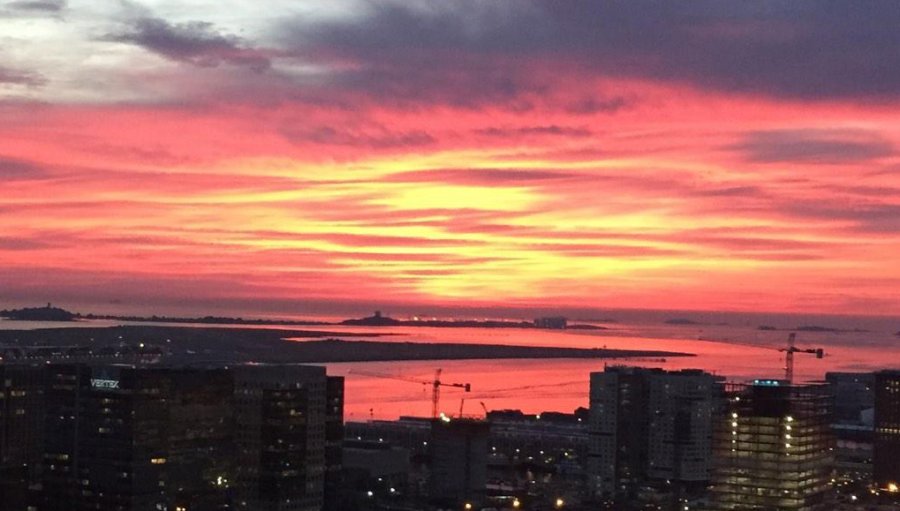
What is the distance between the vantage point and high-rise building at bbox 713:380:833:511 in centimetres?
3822

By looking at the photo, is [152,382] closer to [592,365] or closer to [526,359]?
[592,365]

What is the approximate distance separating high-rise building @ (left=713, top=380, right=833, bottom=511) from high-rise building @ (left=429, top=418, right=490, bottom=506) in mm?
12952

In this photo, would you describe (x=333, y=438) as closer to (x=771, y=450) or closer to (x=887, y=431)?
(x=771, y=450)

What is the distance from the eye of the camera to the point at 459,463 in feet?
169

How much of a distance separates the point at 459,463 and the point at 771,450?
629 inches

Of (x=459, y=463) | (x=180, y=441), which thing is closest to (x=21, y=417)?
(x=180, y=441)

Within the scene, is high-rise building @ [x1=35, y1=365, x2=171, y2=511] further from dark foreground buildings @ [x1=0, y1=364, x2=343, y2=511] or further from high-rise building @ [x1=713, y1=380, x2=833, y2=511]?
high-rise building @ [x1=713, y1=380, x2=833, y2=511]

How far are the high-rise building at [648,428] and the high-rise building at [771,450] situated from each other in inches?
758

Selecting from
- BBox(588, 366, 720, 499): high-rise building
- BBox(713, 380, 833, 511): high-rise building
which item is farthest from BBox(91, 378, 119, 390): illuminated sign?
BBox(588, 366, 720, 499): high-rise building

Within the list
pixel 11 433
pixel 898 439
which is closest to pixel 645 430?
pixel 898 439

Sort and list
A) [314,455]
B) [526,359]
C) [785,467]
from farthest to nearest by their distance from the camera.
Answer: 1. [526,359]
2. [314,455]
3. [785,467]

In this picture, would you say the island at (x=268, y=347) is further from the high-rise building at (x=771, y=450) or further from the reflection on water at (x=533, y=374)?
the high-rise building at (x=771, y=450)

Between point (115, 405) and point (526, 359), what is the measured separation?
111m

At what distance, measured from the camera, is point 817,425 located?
39.1 metres
